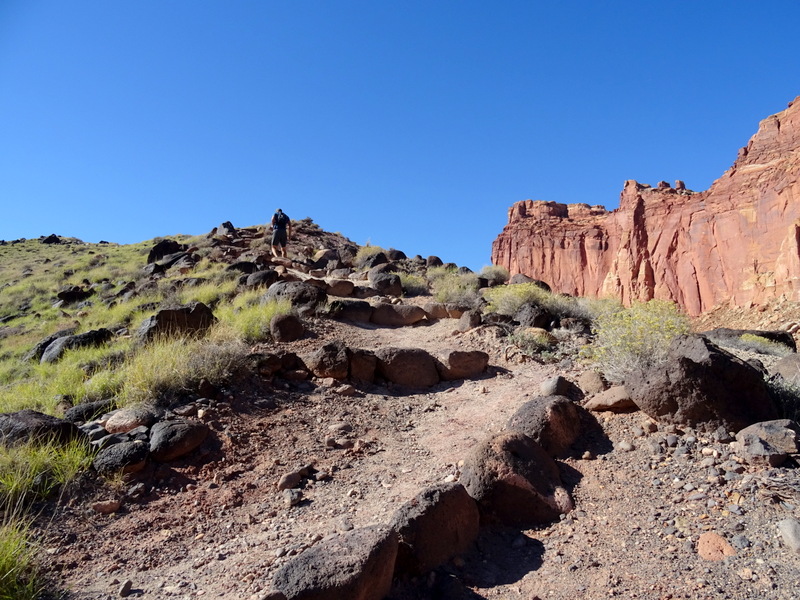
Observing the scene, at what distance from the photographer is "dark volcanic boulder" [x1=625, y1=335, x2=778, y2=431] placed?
430 cm

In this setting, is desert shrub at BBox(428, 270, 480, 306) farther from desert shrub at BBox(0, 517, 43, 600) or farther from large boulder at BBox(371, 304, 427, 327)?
desert shrub at BBox(0, 517, 43, 600)

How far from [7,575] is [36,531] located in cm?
90

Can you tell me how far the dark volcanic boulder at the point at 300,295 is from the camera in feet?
33.1

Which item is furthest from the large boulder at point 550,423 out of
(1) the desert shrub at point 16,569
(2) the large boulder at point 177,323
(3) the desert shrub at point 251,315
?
(2) the large boulder at point 177,323

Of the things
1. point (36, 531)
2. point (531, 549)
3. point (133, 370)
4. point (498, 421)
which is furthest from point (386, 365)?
point (36, 531)

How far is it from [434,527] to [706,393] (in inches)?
117

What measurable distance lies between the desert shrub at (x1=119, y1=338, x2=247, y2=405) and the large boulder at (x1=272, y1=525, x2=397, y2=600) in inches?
139

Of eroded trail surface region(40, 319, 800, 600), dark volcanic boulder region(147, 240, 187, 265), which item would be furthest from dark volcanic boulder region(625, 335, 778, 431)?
dark volcanic boulder region(147, 240, 187, 265)

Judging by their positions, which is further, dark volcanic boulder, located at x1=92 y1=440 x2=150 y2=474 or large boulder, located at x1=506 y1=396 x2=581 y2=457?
large boulder, located at x1=506 y1=396 x2=581 y2=457

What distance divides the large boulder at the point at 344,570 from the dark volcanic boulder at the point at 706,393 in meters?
3.16

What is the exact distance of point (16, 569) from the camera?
2.79 m

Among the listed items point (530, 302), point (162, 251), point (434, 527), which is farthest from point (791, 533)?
point (162, 251)

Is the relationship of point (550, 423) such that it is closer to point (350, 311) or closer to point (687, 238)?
point (350, 311)

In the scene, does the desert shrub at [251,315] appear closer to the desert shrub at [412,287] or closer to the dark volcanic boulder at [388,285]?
the dark volcanic boulder at [388,285]
